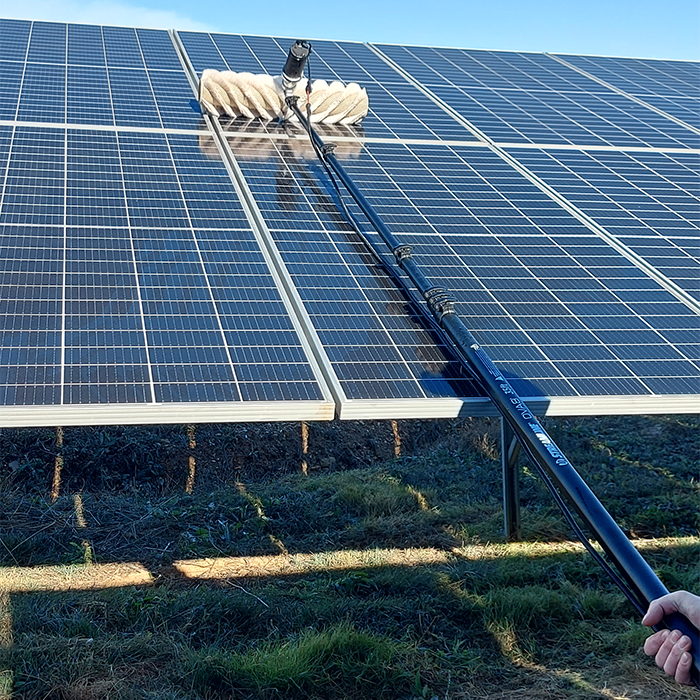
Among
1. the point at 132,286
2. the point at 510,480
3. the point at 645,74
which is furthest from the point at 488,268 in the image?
the point at 645,74

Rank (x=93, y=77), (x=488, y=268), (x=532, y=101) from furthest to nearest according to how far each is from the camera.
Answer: (x=532, y=101) < (x=93, y=77) < (x=488, y=268)

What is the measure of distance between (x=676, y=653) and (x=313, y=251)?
5945mm

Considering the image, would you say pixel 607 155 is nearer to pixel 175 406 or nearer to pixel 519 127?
pixel 519 127

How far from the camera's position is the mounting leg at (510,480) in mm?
7988

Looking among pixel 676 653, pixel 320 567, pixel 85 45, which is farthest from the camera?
pixel 85 45

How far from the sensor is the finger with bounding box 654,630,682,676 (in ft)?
10.8

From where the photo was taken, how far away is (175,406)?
615cm

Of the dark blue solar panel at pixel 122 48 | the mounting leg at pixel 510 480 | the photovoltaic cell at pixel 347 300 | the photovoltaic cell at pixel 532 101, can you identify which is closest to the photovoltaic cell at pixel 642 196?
the photovoltaic cell at pixel 532 101

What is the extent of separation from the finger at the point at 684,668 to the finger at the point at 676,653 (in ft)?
0.04

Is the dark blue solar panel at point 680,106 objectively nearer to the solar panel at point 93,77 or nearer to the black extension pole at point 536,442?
the black extension pole at point 536,442

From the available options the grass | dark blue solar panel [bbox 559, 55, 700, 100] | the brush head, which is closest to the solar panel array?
the brush head

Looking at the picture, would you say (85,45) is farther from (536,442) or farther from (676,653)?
(676,653)

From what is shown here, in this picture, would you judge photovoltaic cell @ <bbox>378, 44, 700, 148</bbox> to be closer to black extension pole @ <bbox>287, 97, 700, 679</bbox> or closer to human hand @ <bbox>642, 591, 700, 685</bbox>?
black extension pole @ <bbox>287, 97, 700, 679</bbox>

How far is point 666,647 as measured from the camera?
10.8 feet
